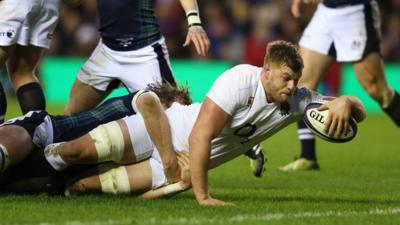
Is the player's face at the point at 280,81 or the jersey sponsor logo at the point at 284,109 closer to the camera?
the player's face at the point at 280,81

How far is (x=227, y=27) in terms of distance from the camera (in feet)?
68.7

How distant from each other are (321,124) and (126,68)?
247cm

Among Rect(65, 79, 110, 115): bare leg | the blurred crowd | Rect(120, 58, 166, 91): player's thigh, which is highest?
Rect(120, 58, 166, 91): player's thigh

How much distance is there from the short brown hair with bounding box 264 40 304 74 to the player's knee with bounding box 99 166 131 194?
1.33m

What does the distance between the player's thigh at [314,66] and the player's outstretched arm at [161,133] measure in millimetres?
3010

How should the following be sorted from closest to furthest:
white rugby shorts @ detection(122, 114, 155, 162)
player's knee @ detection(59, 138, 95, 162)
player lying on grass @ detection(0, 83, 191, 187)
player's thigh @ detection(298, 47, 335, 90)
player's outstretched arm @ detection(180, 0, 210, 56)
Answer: player lying on grass @ detection(0, 83, 191, 187) < player's knee @ detection(59, 138, 95, 162) < white rugby shorts @ detection(122, 114, 155, 162) < player's outstretched arm @ detection(180, 0, 210, 56) < player's thigh @ detection(298, 47, 335, 90)

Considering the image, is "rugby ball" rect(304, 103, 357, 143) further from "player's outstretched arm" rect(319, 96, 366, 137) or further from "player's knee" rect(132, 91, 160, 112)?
"player's knee" rect(132, 91, 160, 112)

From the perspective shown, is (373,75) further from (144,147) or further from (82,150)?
(82,150)

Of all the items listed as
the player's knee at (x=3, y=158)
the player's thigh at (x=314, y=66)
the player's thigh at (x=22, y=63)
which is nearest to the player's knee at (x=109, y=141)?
the player's knee at (x=3, y=158)

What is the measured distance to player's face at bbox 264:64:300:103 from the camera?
6566 millimetres

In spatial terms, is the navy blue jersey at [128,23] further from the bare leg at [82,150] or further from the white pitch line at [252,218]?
the white pitch line at [252,218]

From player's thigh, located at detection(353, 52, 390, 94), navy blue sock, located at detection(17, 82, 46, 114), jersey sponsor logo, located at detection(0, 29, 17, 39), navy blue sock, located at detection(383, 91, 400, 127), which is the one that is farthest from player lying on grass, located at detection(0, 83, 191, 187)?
navy blue sock, located at detection(383, 91, 400, 127)

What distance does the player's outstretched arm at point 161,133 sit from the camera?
7.02 m

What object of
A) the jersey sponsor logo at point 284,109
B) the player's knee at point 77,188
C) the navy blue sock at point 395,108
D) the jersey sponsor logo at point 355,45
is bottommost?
the navy blue sock at point 395,108
